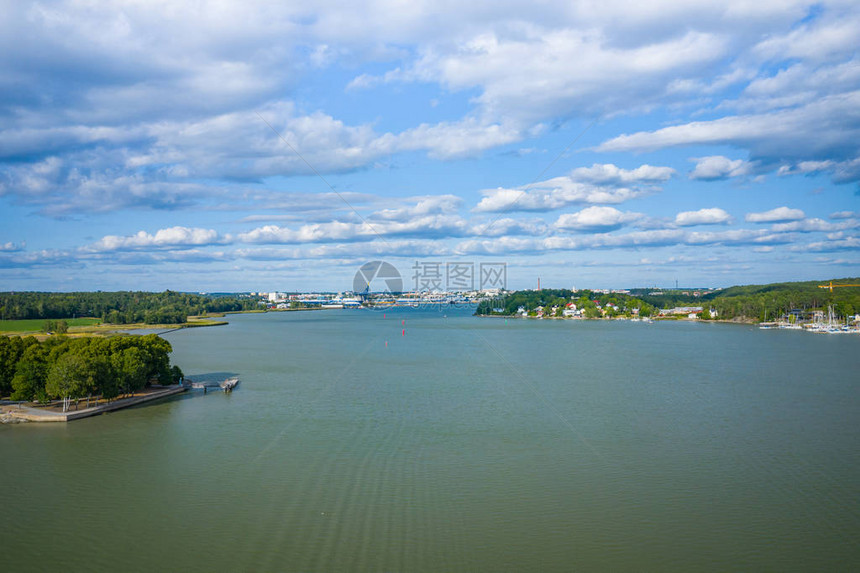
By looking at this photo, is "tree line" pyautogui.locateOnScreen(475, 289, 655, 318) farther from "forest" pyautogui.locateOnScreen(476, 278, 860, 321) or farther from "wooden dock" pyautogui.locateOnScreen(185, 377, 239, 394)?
"wooden dock" pyautogui.locateOnScreen(185, 377, 239, 394)

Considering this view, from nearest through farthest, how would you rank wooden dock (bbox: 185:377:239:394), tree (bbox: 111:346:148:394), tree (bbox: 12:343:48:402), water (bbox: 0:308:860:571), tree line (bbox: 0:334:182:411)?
water (bbox: 0:308:860:571), tree line (bbox: 0:334:182:411), tree (bbox: 12:343:48:402), tree (bbox: 111:346:148:394), wooden dock (bbox: 185:377:239:394)

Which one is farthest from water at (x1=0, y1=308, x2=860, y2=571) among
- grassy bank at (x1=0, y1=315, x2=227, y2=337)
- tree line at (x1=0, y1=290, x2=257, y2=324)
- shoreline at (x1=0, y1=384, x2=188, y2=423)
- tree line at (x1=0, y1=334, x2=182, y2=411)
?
tree line at (x1=0, y1=290, x2=257, y2=324)

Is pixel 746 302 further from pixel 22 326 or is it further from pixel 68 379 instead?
pixel 22 326

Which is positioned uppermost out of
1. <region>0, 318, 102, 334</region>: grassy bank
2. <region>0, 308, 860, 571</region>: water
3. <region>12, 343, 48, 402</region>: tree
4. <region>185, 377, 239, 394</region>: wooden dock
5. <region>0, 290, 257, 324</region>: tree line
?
<region>0, 290, 257, 324</region>: tree line

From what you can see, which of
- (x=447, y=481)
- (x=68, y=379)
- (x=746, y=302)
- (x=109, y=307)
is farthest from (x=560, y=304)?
(x=447, y=481)

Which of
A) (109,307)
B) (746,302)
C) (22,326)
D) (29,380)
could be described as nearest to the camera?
(29,380)

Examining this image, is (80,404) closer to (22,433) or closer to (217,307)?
(22,433)

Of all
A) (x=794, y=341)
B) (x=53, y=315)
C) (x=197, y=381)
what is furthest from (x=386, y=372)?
(x=53, y=315)

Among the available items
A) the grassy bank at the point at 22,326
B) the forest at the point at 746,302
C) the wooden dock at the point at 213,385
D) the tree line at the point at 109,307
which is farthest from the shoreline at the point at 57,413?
the forest at the point at 746,302
